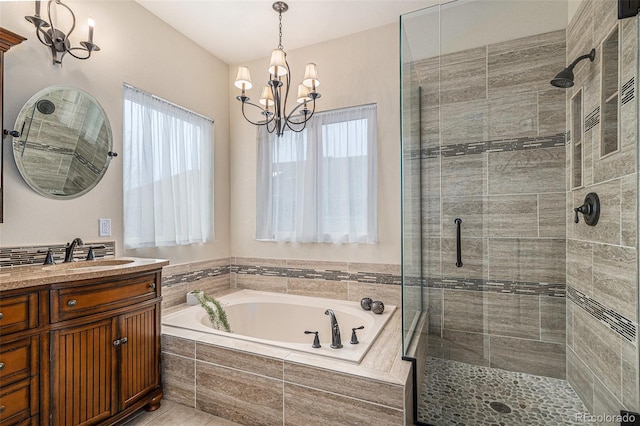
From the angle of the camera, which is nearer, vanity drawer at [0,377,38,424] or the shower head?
vanity drawer at [0,377,38,424]

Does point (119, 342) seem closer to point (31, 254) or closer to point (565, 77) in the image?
point (31, 254)

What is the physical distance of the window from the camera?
2779 mm

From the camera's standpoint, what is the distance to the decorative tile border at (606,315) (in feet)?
4.40

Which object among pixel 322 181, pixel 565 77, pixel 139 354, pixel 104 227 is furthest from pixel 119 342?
pixel 565 77

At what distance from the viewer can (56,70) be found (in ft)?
6.39

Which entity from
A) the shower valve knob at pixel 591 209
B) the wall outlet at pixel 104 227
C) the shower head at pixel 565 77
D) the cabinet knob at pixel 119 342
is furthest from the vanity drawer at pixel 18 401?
the shower head at pixel 565 77

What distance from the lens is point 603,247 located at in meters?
1.54

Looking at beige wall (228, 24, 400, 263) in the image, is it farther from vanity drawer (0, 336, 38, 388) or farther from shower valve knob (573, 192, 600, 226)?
vanity drawer (0, 336, 38, 388)

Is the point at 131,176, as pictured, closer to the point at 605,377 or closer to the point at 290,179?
the point at 290,179

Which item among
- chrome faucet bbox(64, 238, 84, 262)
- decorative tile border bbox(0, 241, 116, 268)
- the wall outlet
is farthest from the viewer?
the wall outlet

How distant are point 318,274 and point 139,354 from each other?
153 centimetres

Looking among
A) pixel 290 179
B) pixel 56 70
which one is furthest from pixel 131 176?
pixel 290 179

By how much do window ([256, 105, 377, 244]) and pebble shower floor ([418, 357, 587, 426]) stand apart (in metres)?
1.19

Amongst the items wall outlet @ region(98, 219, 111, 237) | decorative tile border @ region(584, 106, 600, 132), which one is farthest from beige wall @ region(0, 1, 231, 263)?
decorative tile border @ region(584, 106, 600, 132)
